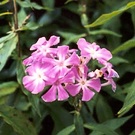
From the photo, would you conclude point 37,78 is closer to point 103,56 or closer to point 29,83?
point 29,83

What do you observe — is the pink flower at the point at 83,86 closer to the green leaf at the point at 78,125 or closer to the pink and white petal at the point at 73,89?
the pink and white petal at the point at 73,89

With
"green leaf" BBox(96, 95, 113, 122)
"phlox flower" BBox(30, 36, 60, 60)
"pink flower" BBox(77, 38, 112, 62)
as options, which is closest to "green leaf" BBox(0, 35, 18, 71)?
"phlox flower" BBox(30, 36, 60, 60)

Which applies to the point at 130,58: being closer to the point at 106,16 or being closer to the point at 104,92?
the point at 104,92

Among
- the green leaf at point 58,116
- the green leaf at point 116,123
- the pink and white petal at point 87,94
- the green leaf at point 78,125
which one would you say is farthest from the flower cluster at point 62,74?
the green leaf at point 58,116

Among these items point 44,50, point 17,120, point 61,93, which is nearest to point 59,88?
point 61,93

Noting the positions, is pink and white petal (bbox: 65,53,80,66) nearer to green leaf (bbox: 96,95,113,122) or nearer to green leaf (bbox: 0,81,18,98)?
green leaf (bbox: 0,81,18,98)

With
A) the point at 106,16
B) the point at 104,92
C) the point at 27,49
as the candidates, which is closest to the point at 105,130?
the point at 106,16
